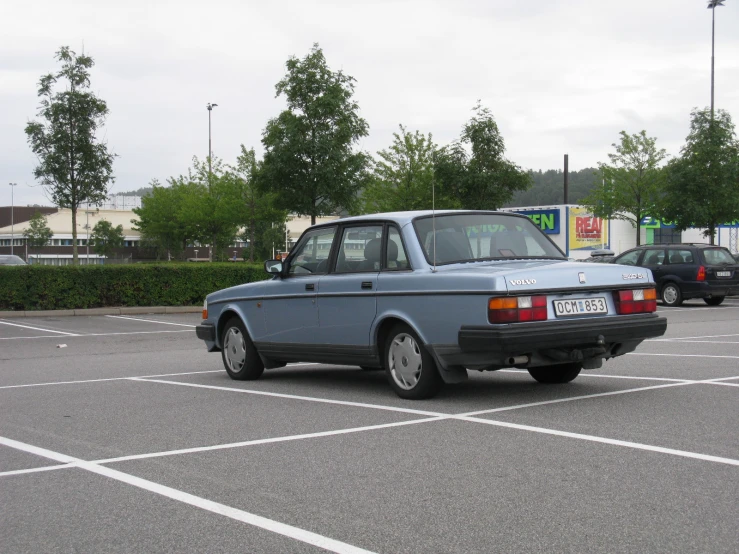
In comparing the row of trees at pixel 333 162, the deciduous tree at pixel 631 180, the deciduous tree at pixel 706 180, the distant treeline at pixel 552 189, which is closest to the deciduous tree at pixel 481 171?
the row of trees at pixel 333 162

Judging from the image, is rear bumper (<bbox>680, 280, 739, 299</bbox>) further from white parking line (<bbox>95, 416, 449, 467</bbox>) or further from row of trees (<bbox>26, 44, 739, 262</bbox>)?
white parking line (<bbox>95, 416, 449, 467</bbox>)

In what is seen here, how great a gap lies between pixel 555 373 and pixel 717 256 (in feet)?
59.9

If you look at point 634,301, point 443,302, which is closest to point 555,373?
point 634,301

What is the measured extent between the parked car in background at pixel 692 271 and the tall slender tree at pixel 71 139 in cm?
1666

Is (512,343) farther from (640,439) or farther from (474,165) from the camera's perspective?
(474,165)

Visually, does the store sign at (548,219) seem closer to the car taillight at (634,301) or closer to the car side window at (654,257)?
the car side window at (654,257)

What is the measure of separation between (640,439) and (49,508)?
3627mm

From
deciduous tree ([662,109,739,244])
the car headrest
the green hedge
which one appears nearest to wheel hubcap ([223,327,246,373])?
the car headrest

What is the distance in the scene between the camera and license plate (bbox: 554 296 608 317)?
25.2 feet

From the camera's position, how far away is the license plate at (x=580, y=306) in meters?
7.67

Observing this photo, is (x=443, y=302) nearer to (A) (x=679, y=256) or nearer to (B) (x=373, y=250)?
(B) (x=373, y=250)

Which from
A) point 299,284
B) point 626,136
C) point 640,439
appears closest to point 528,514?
point 640,439

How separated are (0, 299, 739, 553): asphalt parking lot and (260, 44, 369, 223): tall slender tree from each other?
21085 millimetres

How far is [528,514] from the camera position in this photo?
4527 millimetres
